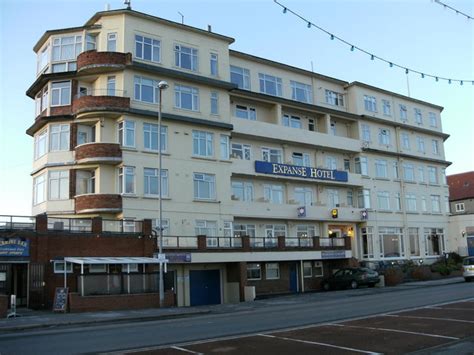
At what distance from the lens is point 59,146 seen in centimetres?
3384

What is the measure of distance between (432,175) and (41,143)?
3785cm

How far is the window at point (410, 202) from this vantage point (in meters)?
51.1

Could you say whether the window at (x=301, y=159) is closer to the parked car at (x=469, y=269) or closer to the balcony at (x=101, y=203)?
the parked car at (x=469, y=269)

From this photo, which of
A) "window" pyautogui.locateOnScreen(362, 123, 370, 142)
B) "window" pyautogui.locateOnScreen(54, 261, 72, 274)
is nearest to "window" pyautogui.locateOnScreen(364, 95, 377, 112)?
"window" pyautogui.locateOnScreen(362, 123, 370, 142)

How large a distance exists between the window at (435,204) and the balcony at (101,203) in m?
34.1

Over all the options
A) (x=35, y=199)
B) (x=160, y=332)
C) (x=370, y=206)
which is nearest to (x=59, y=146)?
(x=35, y=199)

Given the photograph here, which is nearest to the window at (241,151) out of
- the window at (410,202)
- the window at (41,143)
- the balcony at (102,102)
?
the balcony at (102,102)

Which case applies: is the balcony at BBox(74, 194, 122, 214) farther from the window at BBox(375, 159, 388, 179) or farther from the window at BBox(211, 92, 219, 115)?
the window at BBox(375, 159, 388, 179)

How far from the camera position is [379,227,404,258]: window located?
156 ft

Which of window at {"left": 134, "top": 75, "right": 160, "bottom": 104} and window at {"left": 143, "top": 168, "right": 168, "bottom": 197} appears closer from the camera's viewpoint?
window at {"left": 143, "top": 168, "right": 168, "bottom": 197}

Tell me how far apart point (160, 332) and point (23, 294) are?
50.3ft

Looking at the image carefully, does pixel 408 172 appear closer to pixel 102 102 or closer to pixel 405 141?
pixel 405 141

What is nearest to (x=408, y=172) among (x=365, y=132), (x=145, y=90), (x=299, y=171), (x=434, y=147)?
Answer: (x=434, y=147)

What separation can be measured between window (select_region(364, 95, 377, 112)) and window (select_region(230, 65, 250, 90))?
13075 mm
